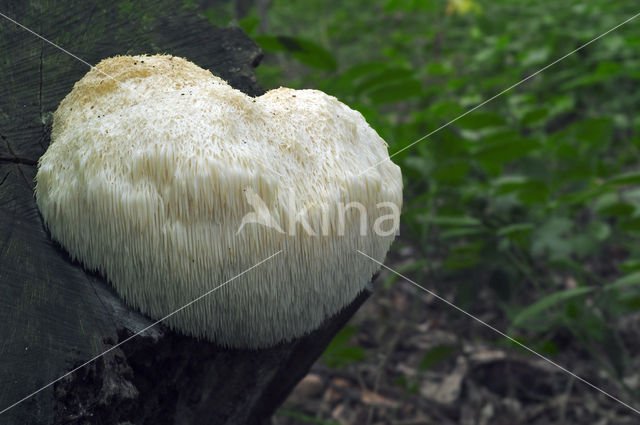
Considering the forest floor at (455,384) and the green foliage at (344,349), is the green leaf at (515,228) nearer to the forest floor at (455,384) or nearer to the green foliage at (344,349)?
the forest floor at (455,384)

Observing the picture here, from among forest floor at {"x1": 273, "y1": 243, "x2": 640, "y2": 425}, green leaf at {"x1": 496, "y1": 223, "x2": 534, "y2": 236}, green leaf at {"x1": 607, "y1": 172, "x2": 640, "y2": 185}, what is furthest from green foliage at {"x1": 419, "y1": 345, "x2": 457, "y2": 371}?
green leaf at {"x1": 607, "y1": 172, "x2": 640, "y2": 185}

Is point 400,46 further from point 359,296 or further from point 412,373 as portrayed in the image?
point 359,296

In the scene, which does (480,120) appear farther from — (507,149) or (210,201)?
(210,201)

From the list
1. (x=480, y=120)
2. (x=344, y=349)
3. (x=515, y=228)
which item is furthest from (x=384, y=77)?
(x=344, y=349)

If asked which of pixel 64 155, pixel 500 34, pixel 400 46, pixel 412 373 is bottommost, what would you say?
pixel 412 373

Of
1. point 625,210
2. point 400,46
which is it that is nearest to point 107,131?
point 625,210
